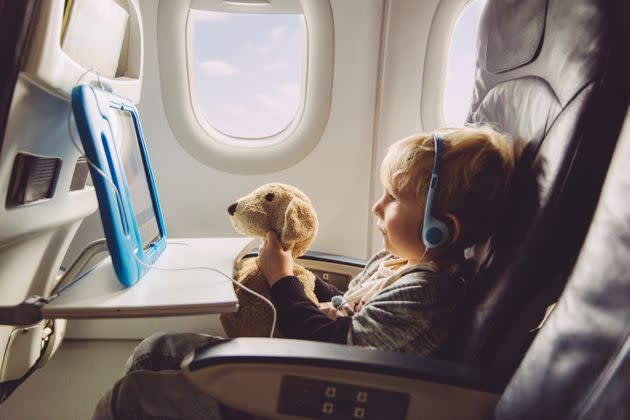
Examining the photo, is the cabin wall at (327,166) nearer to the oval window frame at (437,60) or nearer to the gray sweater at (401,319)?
the oval window frame at (437,60)

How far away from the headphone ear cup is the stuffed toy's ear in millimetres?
364

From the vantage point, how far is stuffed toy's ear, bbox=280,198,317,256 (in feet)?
3.57

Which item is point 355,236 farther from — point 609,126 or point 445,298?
point 609,126

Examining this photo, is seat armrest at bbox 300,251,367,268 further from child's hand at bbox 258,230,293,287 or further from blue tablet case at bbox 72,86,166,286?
blue tablet case at bbox 72,86,166,286

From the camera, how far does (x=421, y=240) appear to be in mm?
934

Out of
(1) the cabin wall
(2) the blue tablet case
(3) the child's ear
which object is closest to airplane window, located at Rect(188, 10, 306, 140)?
(1) the cabin wall

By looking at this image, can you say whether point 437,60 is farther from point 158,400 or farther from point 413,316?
point 158,400

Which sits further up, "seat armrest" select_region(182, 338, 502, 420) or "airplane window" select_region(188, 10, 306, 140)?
"airplane window" select_region(188, 10, 306, 140)

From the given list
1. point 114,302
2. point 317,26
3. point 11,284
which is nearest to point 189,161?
point 317,26


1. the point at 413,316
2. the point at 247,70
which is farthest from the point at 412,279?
the point at 247,70

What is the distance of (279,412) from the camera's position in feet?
2.32

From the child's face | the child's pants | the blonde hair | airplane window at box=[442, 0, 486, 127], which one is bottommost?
the child's pants

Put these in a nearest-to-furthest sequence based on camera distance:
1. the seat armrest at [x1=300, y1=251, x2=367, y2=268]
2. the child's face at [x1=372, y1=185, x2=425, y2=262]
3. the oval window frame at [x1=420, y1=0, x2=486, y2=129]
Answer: the child's face at [x1=372, y1=185, x2=425, y2=262]
the seat armrest at [x1=300, y1=251, x2=367, y2=268]
the oval window frame at [x1=420, y1=0, x2=486, y2=129]

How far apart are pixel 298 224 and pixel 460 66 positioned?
1.06 metres
